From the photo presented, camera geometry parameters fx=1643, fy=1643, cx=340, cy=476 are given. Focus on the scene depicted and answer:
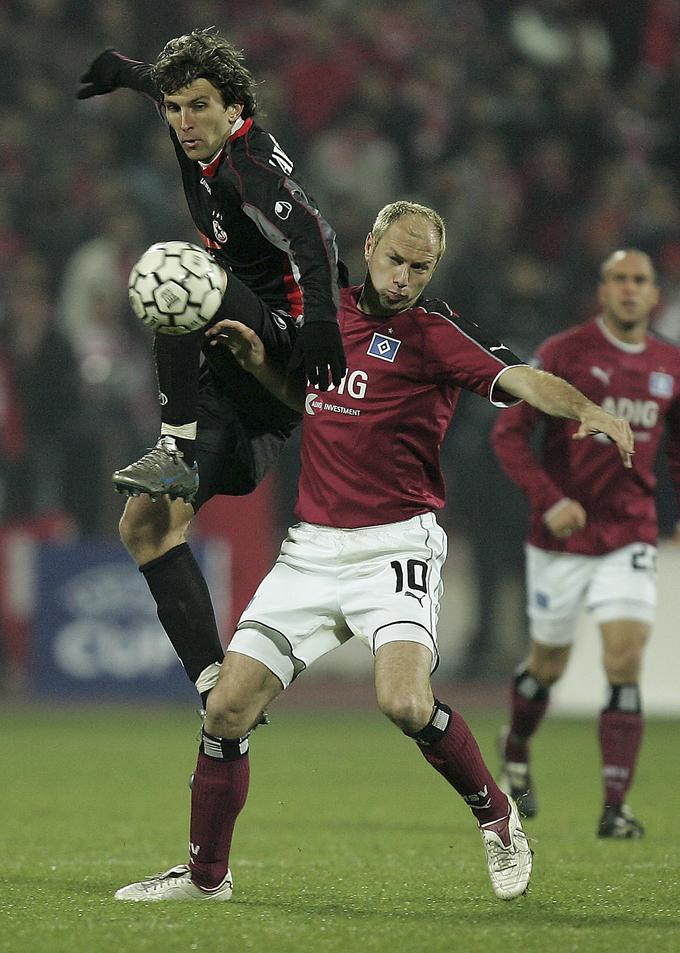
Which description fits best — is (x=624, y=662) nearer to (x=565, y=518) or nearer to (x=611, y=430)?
(x=565, y=518)

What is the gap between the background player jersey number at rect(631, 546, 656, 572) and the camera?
6.67 metres

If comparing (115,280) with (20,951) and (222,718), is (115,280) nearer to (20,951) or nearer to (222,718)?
(222,718)

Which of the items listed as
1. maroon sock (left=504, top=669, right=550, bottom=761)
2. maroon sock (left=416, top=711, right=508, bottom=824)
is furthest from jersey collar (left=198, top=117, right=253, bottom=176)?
maroon sock (left=504, top=669, right=550, bottom=761)

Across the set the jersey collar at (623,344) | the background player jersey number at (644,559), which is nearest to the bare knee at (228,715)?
the background player jersey number at (644,559)

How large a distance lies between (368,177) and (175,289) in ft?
29.5

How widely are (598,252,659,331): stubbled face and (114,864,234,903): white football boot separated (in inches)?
128

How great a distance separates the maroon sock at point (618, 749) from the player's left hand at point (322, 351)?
8.67 feet

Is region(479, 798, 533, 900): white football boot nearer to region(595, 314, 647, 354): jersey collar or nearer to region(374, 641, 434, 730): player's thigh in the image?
region(374, 641, 434, 730): player's thigh

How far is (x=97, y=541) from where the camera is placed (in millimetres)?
10969

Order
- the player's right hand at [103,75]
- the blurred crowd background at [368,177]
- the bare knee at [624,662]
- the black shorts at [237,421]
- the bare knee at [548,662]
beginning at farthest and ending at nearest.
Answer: the blurred crowd background at [368,177] < the bare knee at [548,662] < the bare knee at [624,662] < the player's right hand at [103,75] < the black shorts at [237,421]

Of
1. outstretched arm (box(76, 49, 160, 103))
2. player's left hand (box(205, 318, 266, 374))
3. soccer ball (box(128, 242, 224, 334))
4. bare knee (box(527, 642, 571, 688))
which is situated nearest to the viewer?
soccer ball (box(128, 242, 224, 334))

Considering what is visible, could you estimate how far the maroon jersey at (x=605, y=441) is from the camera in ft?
22.2

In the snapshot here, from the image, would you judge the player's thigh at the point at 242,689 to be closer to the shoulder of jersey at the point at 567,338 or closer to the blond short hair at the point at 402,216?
the blond short hair at the point at 402,216

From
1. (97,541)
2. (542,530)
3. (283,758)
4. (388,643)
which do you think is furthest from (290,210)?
(97,541)
